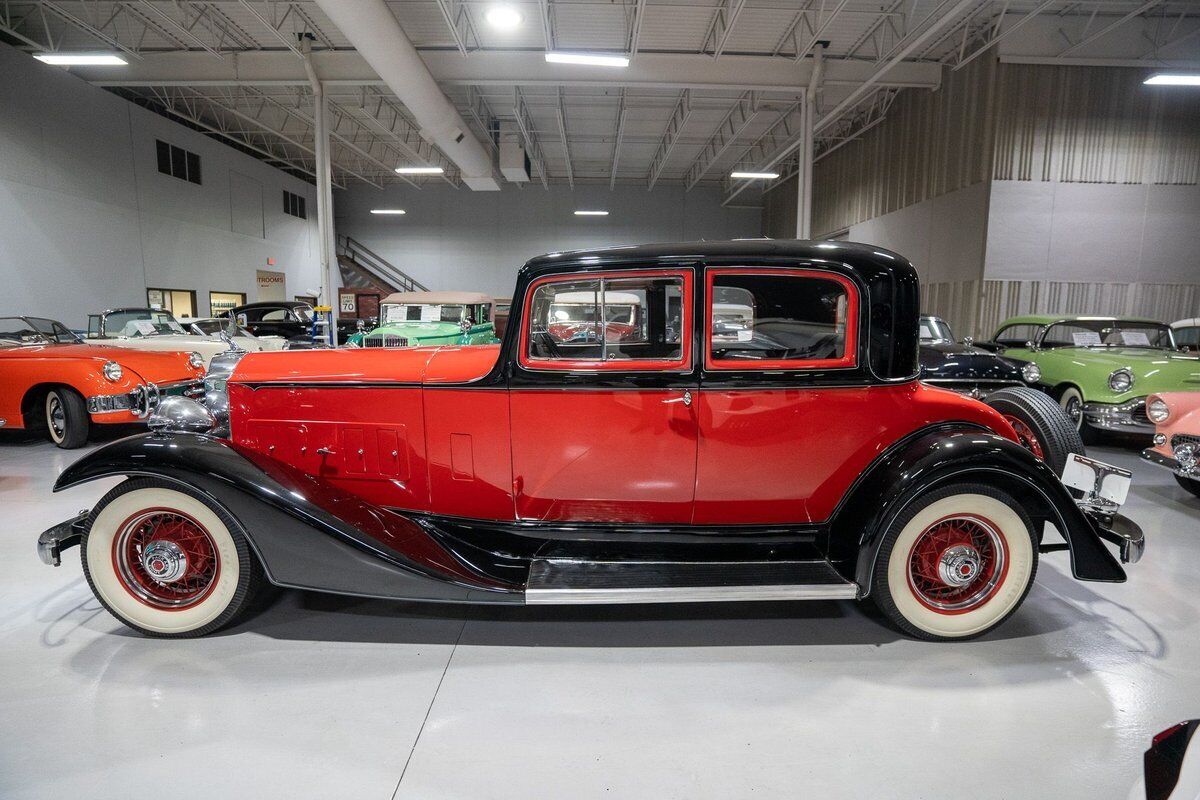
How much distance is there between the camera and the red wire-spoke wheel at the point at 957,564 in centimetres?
269

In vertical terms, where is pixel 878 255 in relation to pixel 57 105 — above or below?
below

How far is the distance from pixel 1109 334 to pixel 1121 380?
1.61 metres

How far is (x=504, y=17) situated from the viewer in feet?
32.6

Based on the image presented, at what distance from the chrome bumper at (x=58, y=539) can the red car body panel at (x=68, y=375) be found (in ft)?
13.5

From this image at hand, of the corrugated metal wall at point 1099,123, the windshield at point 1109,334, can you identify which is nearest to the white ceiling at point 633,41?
the corrugated metal wall at point 1099,123

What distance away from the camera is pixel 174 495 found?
2.62 meters

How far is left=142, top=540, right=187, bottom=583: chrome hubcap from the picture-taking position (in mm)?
2656

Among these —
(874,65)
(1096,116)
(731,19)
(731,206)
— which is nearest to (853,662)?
(731,19)

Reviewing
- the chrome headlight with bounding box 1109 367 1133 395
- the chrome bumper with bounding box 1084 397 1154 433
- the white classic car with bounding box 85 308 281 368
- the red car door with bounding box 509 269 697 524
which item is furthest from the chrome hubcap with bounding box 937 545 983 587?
the white classic car with bounding box 85 308 281 368

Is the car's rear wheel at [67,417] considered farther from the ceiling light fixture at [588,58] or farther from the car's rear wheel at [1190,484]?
the car's rear wheel at [1190,484]

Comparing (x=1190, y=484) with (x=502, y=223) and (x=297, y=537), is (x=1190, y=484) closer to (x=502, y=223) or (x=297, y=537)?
(x=297, y=537)

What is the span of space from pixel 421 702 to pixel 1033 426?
155 inches

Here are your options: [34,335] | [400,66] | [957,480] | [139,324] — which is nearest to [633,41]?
[400,66]

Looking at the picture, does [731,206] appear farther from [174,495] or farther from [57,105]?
[174,495]
